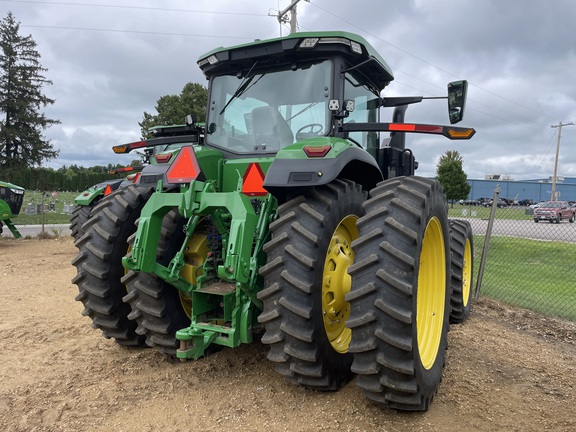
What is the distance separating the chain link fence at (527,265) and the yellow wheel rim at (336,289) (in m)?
4.02

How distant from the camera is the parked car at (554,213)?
76.9 ft

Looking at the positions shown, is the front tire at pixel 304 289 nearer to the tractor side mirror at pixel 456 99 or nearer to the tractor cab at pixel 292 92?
the tractor cab at pixel 292 92

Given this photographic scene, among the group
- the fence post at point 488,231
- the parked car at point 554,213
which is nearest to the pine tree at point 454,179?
the parked car at point 554,213

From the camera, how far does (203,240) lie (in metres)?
3.59

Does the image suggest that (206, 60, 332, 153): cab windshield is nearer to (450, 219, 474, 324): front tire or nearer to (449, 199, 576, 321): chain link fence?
(450, 219, 474, 324): front tire

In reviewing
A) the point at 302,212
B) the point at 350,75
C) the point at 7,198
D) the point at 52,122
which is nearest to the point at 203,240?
the point at 302,212

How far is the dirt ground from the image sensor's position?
283 cm

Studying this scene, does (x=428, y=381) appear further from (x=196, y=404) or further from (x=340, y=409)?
(x=196, y=404)

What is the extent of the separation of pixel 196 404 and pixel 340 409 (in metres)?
1.00

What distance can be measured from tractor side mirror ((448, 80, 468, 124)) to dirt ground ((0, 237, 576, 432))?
88.8 inches

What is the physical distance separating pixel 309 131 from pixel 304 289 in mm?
1546

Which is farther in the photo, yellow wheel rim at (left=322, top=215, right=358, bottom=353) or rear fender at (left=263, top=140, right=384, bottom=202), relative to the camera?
yellow wheel rim at (left=322, top=215, right=358, bottom=353)

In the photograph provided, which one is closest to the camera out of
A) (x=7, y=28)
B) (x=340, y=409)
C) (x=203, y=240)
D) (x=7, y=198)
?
(x=340, y=409)

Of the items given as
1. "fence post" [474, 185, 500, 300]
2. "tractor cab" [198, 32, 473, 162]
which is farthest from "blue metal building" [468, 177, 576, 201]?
"tractor cab" [198, 32, 473, 162]
